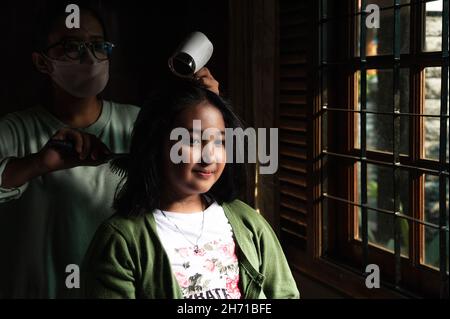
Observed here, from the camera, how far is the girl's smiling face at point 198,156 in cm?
121

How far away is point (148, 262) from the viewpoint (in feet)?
3.86

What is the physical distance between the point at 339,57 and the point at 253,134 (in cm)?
27

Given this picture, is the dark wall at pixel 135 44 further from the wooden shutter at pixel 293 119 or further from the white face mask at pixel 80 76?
the wooden shutter at pixel 293 119

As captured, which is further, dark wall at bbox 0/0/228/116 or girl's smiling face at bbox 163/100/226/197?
dark wall at bbox 0/0/228/116

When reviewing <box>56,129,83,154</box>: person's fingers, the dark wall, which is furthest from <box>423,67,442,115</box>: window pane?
<box>56,129,83,154</box>: person's fingers

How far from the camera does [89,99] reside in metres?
1.34

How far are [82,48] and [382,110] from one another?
4.29ft

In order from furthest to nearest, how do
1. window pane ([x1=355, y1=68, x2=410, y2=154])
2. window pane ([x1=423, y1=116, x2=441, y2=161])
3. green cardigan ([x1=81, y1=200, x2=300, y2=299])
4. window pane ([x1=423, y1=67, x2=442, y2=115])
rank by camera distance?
window pane ([x1=423, y1=116, x2=441, y2=161]) < window pane ([x1=423, y1=67, x2=442, y2=115]) < window pane ([x1=355, y1=68, x2=410, y2=154]) < green cardigan ([x1=81, y1=200, x2=300, y2=299])

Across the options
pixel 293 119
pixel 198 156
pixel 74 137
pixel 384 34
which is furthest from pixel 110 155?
pixel 384 34

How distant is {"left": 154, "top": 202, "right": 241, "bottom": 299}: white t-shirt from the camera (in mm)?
1216

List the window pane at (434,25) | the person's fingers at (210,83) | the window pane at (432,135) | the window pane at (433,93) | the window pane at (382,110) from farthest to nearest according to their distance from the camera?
the window pane at (432,135)
the window pane at (433,93)
the window pane at (434,25)
the window pane at (382,110)
the person's fingers at (210,83)

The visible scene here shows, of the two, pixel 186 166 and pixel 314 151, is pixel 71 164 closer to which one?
pixel 186 166

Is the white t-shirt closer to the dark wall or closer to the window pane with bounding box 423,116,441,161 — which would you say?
the dark wall

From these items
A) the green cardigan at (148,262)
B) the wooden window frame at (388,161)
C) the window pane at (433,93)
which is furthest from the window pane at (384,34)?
the green cardigan at (148,262)
